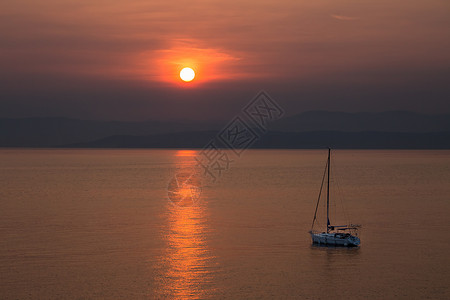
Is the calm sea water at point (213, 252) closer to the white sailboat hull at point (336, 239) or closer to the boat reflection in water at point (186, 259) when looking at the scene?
the boat reflection in water at point (186, 259)

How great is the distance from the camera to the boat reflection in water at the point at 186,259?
165 feet

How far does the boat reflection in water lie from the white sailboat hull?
541 inches

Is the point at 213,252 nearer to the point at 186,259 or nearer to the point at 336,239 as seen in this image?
the point at 186,259

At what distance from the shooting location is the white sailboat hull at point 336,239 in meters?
67.4

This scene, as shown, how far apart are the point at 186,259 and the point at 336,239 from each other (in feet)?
62.0

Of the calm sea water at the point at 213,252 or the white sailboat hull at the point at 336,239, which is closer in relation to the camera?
the calm sea water at the point at 213,252

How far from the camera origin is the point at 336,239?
68000mm

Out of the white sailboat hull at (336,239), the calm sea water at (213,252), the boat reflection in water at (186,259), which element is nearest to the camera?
the boat reflection in water at (186,259)

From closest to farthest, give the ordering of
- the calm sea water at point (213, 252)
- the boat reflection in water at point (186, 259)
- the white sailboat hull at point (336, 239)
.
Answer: the boat reflection in water at point (186, 259) < the calm sea water at point (213, 252) < the white sailboat hull at point (336, 239)

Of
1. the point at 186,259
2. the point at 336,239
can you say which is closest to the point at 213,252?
the point at 186,259

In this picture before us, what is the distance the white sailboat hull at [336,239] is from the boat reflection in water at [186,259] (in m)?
13.7

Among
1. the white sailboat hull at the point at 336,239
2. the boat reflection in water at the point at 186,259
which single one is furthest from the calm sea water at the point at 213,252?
the white sailboat hull at the point at 336,239

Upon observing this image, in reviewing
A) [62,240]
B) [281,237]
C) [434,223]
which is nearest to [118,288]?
[62,240]

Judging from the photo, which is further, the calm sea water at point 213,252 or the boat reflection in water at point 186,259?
the calm sea water at point 213,252
